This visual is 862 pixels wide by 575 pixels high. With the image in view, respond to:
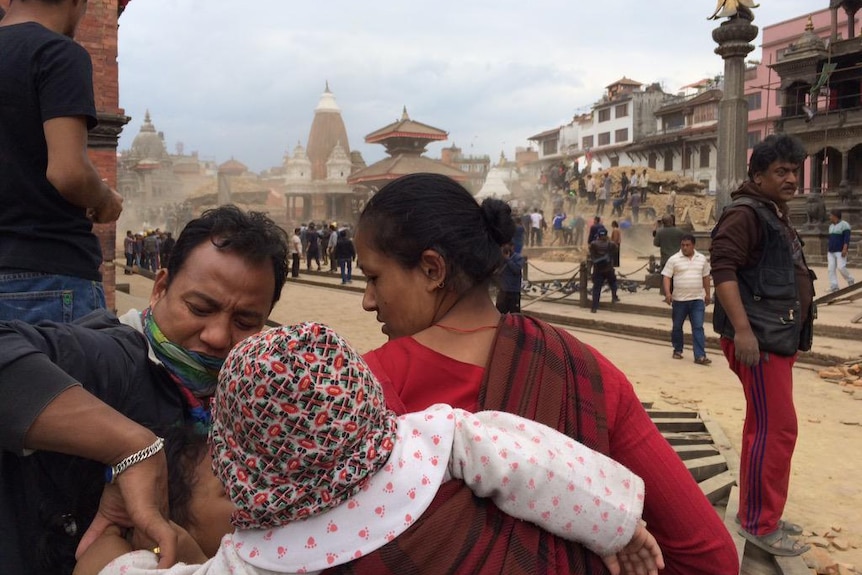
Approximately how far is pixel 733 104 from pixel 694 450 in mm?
13521

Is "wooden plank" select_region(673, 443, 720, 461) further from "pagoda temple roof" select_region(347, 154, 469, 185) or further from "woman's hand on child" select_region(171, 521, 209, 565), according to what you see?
"pagoda temple roof" select_region(347, 154, 469, 185)

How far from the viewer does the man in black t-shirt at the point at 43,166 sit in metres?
2.07

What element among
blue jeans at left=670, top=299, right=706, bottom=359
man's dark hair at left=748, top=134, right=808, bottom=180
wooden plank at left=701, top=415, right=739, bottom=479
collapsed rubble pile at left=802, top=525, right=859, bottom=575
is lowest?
collapsed rubble pile at left=802, top=525, right=859, bottom=575

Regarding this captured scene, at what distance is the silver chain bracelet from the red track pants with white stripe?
2.93 meters

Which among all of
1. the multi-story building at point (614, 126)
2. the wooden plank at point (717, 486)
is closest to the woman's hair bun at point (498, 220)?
the wooden plank at point (717, 486)

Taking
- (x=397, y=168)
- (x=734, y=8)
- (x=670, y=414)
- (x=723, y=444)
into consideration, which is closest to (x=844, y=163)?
(x=734, y=8)

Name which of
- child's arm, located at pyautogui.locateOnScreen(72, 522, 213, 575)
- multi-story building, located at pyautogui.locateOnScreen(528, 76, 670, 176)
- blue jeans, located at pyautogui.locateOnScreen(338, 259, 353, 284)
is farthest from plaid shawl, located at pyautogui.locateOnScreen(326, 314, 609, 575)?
multi-story building, located at pyautogui.locateOnScreen(528, 76, 670, 176)

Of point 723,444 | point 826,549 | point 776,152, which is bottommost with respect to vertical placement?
point 826,549

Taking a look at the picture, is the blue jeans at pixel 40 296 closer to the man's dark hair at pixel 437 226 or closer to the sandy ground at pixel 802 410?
the man's dark hair at pixel 437 226

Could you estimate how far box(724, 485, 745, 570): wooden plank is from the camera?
3.53 metres

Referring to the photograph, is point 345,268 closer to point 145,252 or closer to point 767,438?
point 145,252

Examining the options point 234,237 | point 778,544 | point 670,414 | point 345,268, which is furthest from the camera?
point 345,268

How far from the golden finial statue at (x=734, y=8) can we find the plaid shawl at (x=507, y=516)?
16.3 m

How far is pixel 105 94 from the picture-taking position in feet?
30.6
